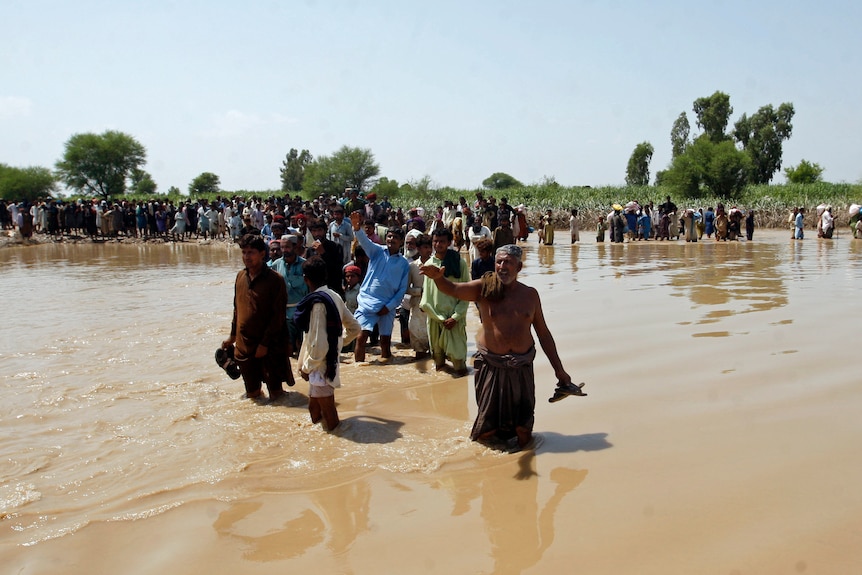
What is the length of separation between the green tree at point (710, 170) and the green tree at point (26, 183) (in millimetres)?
45609

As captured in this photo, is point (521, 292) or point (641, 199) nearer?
point (521, 292)

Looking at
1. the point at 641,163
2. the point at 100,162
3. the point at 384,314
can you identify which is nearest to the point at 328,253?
the point at 384,314

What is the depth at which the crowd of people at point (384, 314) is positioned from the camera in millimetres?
→ 4699

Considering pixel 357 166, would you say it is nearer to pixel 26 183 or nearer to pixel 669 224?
pixel 26 183

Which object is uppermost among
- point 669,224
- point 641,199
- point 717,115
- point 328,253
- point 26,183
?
point 717,115

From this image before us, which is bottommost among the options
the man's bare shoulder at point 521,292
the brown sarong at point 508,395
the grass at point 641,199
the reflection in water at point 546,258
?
the brown sarong at point 508,395

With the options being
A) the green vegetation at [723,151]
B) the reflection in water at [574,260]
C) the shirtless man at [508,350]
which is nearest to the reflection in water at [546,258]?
the reflection in water at [574,260]

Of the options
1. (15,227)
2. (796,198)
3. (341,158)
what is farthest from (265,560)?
(341,158)

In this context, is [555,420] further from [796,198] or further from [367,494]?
[796,198]

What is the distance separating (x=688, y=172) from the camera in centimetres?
3972

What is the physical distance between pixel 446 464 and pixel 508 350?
0.82m

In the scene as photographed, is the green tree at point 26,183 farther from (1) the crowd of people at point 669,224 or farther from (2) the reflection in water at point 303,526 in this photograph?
(2) the reflection in water at point 303,526

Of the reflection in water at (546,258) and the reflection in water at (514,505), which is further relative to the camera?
the reflection in water at (546,258)

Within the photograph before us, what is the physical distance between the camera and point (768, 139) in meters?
58.9
